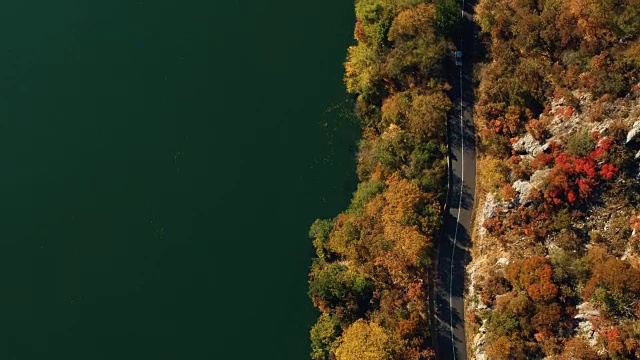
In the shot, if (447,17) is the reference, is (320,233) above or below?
below

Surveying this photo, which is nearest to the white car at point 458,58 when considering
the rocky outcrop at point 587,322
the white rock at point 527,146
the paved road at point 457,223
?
the paved road at point 457,223

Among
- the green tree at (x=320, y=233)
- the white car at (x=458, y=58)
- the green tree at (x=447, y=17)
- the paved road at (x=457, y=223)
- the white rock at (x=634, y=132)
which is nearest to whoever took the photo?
the white rock at (x=634, y=132)

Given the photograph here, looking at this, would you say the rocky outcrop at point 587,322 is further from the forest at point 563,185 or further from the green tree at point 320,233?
the green tree at point 320,233

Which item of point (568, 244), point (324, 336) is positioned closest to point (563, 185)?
point (568, 244)

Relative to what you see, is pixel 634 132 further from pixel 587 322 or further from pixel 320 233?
pixel 320 233

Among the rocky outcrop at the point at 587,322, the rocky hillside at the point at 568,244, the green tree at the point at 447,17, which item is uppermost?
the green tree at the point at 447,17

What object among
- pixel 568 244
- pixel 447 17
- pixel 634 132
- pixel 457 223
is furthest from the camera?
pixel 447 17

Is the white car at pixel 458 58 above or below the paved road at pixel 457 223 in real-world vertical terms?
above
